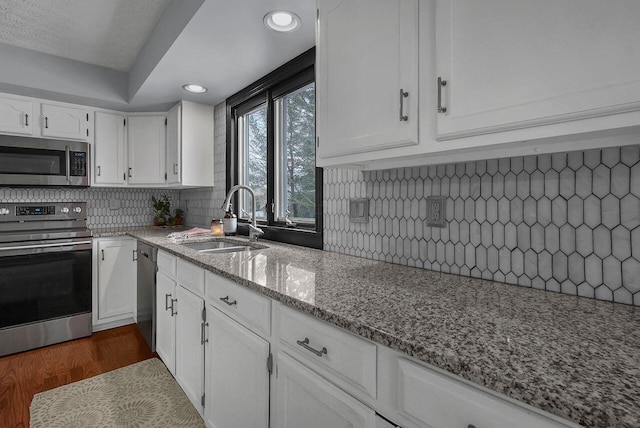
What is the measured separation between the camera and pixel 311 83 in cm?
208

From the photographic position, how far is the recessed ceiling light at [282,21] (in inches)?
64.1

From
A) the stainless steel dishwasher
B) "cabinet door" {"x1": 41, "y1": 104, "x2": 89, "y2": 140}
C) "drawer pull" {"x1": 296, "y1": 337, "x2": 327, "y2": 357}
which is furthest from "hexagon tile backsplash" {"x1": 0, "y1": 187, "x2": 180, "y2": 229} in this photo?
"drawer pull" {"x1": 296, "y1": 337, "x2": 327, "y2": 357}

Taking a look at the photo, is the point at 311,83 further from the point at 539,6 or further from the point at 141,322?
the point at 141,322

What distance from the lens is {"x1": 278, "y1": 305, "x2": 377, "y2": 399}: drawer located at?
75cm

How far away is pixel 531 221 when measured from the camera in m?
1.04

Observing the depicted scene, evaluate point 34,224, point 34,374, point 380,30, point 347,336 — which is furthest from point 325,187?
point 34,224

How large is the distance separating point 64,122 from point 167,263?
1937mm

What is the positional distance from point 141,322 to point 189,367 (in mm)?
1225

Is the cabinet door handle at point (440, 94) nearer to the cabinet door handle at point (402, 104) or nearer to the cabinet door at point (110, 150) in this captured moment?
the cabinet door handle at point (402, 104)

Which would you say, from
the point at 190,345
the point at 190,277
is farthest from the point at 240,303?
the point at 190,345

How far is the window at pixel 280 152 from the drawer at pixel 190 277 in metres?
0.66

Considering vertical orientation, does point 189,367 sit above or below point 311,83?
below

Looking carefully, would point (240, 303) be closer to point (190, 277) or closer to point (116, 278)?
point (190, 277)

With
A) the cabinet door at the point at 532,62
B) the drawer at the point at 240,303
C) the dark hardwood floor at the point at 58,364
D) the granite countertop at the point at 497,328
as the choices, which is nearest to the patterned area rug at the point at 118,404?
the dark hardwood floor at the point at 58,364
